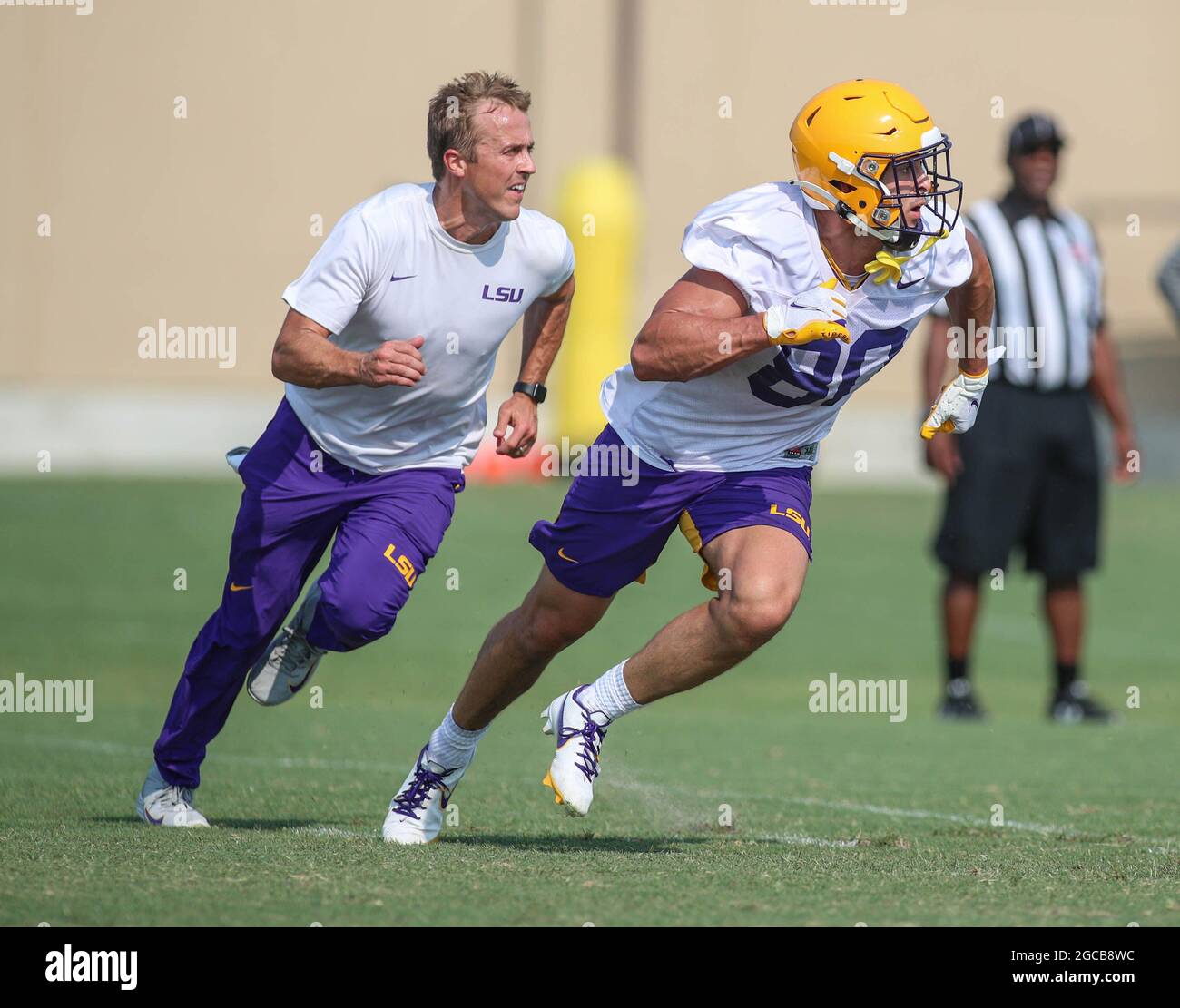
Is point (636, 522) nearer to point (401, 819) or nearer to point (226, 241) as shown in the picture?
point (401, 819)

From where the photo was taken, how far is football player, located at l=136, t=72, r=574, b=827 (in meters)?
5.41

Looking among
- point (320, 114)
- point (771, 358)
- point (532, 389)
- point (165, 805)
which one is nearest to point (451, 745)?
point (165, 805)

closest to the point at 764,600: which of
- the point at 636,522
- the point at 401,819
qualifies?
the point at 636,522

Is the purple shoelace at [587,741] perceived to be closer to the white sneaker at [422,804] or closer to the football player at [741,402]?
the football player at [741,402]

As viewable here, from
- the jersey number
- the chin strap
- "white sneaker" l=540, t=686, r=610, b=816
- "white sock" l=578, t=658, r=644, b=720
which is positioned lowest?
"white sneaker" l=540, t=686, r=610, b=816

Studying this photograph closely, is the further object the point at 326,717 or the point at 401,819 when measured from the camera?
the point at 326,717

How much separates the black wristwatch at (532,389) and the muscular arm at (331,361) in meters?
0.64

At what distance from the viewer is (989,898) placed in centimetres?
439

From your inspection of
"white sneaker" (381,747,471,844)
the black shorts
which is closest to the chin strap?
"white sneaker" (381,747,471,844)

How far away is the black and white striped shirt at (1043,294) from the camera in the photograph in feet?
30.1

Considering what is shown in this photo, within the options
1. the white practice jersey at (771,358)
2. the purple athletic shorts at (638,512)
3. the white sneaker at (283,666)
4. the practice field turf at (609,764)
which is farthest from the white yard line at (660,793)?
the white practice jersey at (771,358)

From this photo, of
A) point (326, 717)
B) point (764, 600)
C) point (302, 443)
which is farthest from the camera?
point (326, 717)

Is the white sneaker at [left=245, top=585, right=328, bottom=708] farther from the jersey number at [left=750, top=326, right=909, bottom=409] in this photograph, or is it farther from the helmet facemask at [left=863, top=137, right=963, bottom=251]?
the helmet facemask at [left=863, top=137, right=963, bottom=251]

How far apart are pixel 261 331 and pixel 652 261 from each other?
457 centimetres
